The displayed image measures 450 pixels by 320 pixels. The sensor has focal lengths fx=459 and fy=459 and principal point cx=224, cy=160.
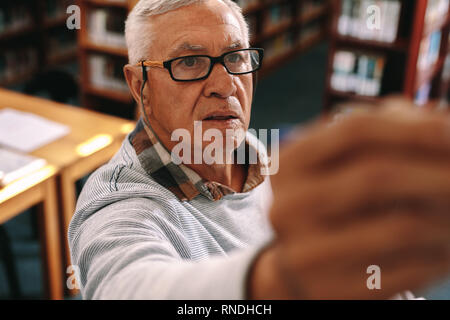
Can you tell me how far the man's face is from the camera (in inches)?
28.6

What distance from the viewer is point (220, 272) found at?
41 centimetres

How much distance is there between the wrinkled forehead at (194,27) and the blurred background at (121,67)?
22cm

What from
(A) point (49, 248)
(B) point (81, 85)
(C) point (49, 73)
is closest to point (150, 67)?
(A) point (49, 248)

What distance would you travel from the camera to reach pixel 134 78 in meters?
0.82

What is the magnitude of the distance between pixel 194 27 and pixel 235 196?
35 cm

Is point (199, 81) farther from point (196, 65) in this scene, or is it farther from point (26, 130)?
point (26, 130)

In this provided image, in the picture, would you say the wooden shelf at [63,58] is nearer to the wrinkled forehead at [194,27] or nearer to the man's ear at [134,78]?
the man's ear at [134,78]

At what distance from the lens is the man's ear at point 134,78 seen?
803mm

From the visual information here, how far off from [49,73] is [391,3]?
229 centimetres

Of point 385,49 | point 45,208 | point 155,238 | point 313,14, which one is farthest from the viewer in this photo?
point 313,14

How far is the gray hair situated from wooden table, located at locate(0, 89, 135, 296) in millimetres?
1261

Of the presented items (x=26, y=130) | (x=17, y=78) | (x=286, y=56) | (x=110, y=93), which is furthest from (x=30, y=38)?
(x=26, y=130)

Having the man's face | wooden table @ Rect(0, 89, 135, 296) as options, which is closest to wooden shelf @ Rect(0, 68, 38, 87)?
wooden table @ Rect(0, 89, 135, 296)

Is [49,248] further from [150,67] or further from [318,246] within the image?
[318,246]
